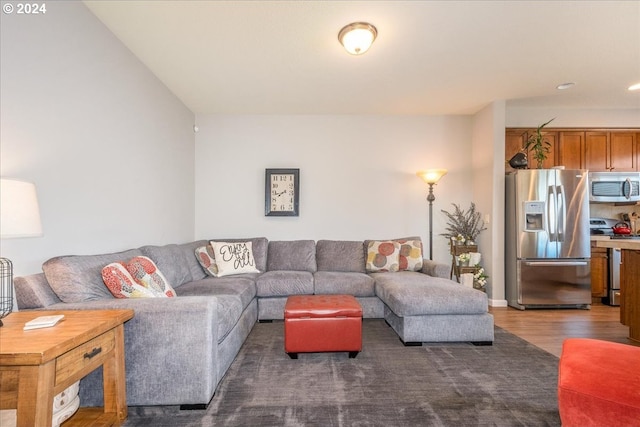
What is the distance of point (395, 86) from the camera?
3309 mm

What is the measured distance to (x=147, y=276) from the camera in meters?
2.02

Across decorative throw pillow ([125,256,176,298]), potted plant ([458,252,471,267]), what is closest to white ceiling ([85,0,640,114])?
decorative throw pillow ([125,256,176,298])

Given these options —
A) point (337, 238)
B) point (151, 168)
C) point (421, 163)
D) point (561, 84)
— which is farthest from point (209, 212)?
point (561, 84)

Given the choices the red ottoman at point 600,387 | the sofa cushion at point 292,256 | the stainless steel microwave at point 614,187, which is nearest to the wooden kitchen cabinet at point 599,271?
the stainless steel microwave at point 614,187

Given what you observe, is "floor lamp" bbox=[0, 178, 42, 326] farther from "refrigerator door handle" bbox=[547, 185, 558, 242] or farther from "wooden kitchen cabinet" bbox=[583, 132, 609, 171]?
"wooden kitchen cabinet" bbox=[583, 132, 609, 171]

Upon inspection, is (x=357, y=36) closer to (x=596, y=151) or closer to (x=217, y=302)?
(x=217, y=302)

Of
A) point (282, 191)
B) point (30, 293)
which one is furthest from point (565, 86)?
point (30, 293)

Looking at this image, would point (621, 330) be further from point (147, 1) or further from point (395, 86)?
point (147, 1)

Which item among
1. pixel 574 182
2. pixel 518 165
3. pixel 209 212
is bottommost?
pixel 209 212

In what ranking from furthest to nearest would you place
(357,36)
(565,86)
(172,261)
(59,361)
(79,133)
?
(565,86) → (172,261) → (357,36) → (79,133) → (59,361)

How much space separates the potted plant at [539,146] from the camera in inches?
150

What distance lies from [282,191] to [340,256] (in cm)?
123

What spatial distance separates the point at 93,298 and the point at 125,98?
174 cm

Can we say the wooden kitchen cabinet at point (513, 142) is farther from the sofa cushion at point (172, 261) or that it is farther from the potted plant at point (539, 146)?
the sofa cushion at point (172, 261)
